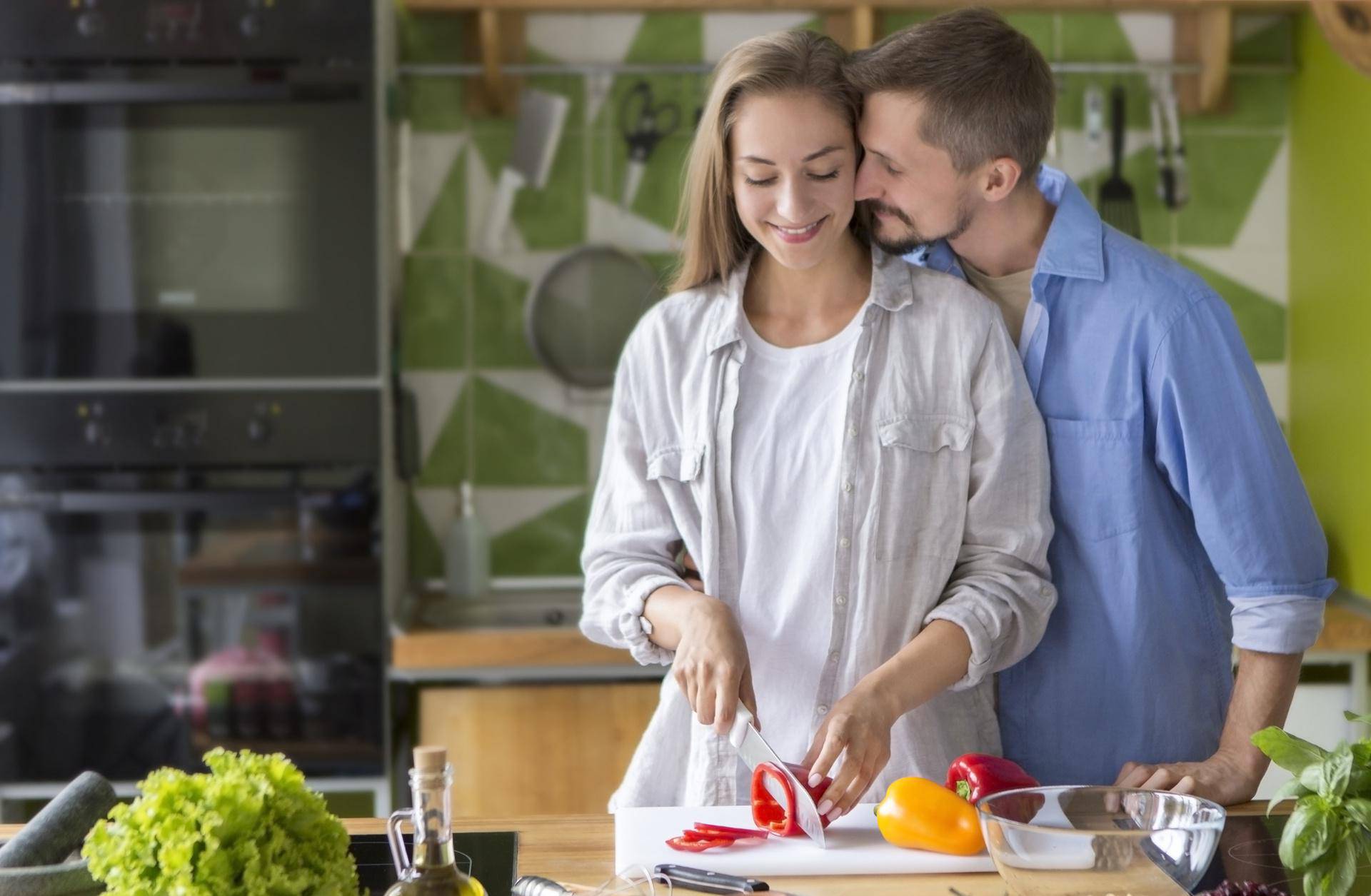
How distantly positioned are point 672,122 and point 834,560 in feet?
5.12

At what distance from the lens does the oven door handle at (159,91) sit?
2.32 m

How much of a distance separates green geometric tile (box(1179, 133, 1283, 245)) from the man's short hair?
4.70ft

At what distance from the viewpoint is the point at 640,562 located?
144cm

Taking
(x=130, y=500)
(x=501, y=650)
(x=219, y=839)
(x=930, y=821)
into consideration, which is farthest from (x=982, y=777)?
(x=130, y=500)

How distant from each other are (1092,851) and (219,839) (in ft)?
1.75

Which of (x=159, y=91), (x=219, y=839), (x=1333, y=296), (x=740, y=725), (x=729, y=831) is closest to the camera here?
(x=219, y=839)

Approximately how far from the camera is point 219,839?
82 centimetres

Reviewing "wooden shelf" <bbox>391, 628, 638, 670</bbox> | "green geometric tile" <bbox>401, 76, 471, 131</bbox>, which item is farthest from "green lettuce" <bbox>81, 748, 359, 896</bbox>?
"green geometric tile" <bbox>401, 76, 471, 131</bbox>

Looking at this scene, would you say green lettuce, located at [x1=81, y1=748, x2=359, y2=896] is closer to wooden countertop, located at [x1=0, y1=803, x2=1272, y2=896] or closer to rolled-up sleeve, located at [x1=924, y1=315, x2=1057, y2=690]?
wooden countertop, located at [x1=0, y1=803, x2=1272, y2=896]

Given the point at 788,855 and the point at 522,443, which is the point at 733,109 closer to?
the point at 788,855

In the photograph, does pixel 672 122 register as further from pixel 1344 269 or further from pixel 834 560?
pixel 834 560

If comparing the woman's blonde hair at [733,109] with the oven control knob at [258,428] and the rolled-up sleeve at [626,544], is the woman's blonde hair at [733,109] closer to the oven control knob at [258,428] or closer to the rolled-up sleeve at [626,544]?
the rolled-up sleeve at [626,544]

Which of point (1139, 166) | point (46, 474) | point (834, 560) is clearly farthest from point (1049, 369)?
point (46, 474)

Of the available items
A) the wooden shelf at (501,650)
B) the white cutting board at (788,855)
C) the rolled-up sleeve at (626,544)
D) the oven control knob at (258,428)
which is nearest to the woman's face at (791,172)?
the rolled-up sleeve at (626,544)
